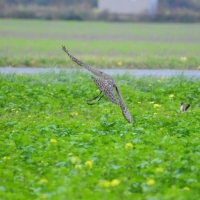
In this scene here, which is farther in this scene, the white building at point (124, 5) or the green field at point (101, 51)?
the white building at point (124, 5)

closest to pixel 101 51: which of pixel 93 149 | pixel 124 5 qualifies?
pixel 93 149

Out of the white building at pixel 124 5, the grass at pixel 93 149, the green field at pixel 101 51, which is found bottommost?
the white building at pixel 124 5

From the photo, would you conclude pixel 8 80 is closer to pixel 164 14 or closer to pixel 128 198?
pixel 128 198

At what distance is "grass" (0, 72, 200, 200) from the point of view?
4.78 m

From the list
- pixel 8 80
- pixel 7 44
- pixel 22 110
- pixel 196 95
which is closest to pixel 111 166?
pixel 22 110

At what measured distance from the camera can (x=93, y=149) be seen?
19.7 ft

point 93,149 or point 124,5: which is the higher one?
point 93,149

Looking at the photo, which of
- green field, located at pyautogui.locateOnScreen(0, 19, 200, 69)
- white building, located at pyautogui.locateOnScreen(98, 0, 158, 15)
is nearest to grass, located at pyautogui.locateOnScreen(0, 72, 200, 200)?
green field, located at pyautogui.locateOnScreen(0, 19, 200, 69)

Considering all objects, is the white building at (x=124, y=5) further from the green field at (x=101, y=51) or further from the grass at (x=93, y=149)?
the grass at (x=93, y=149)

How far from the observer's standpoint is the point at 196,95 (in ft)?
33.8

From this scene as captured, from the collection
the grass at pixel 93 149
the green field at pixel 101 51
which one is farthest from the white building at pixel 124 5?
the grass at pixel 93 149

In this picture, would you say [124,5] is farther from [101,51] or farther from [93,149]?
[93,149]

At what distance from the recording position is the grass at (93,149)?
4777mm

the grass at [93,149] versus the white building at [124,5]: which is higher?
the grass at [93,149]
